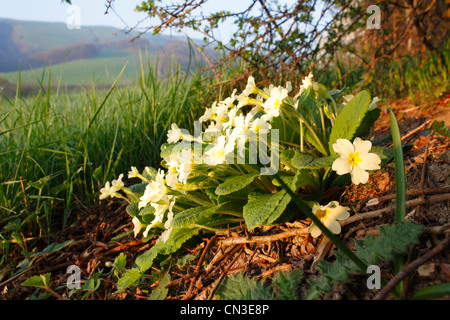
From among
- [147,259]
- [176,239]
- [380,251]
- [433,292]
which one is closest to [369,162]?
[380,251]

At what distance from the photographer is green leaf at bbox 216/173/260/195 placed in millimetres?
1213

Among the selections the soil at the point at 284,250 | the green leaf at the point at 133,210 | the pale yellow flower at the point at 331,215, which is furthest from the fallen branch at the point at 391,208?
the green leaf at the point at 133,210

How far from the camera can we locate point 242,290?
1.10m

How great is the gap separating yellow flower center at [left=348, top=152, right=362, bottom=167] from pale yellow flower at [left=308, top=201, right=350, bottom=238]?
147 millimetres

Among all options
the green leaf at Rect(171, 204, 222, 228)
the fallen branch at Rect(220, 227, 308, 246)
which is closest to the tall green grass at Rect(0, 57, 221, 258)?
the green leaf at Rect(171, 204, 222, 228)

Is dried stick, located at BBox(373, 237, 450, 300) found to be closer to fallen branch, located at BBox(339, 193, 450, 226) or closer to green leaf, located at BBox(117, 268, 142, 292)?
fallen branch, located at BBox(339, 193, 450, 226)

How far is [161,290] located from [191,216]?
35 cm

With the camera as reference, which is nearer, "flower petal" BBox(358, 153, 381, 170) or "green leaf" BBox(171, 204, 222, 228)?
"flower petal" BBox(358, 153, 381, 170)

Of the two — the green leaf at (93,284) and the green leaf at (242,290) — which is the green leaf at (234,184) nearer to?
the green leaf at (242,290)

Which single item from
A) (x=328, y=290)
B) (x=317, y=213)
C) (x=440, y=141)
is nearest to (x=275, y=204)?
(x=317, y=213)

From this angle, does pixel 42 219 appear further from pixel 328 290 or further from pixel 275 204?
pixel 328 290

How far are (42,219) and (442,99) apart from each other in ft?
9.92

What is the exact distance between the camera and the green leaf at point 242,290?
1.00 m

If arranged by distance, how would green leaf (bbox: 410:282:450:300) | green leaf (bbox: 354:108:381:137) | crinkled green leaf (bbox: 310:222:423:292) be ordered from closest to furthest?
green leaf (bbox: 410:282:450:300)
crinkled green leaf (bbox: 310:222:423:292)
green leaf (bbox: 354:108:381:137)
